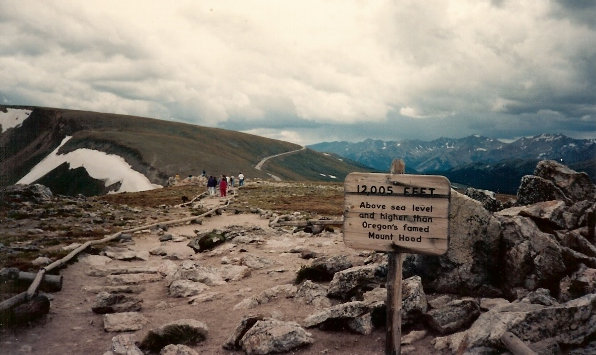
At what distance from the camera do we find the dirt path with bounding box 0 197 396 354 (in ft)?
34.9

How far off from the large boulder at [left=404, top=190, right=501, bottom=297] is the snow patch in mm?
121907

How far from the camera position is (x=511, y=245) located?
11820 millimetres

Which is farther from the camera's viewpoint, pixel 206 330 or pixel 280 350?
pixel 206 330

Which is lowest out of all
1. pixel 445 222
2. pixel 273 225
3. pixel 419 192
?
pixel 273 225

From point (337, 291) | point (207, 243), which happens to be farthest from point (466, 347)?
point (207, 243)

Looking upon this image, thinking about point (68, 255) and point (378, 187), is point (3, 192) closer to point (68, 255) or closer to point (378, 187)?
point (68, 255)

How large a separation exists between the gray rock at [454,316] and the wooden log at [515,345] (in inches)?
87.3

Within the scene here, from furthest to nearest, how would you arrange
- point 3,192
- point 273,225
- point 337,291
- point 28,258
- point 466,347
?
point 3,192, point 273,225, point 28,258, point 337,291, point 466,347

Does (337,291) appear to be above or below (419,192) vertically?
below

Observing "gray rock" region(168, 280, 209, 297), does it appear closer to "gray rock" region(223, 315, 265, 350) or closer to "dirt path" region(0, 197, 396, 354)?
"dirt path" region(0, 197, 396, 354)

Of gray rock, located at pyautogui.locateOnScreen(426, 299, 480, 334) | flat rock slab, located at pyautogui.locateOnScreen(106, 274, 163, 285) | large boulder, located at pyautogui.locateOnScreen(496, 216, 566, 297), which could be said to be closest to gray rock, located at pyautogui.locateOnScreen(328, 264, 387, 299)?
gray rock, located at pyautogui.locateOnScreen(426, 299, 480, 334)

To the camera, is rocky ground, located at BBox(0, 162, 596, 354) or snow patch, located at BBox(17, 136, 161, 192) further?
snow patch, located at BBox(17, 136, 161, 192)

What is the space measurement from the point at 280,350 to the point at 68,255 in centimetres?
1352

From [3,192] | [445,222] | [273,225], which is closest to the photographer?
[445,222]
